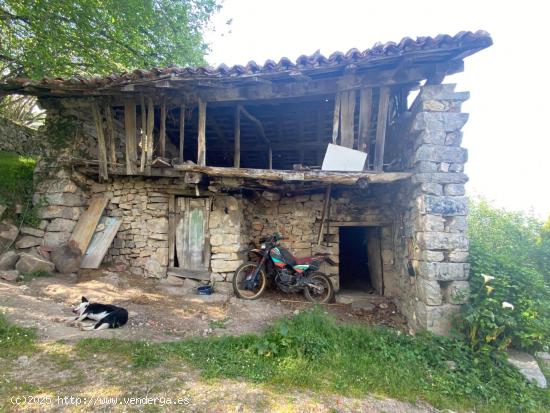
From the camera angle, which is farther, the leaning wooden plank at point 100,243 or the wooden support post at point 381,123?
the leaning wooden plank at point 100,243

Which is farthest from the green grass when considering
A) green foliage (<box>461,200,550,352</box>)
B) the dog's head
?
the dog's head

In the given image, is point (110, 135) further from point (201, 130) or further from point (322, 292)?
point (322, 292)

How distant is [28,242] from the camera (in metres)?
4.84

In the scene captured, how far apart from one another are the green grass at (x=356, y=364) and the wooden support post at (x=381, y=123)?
246 centimetres

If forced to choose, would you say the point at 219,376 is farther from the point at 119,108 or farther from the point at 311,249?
the point at 119,108

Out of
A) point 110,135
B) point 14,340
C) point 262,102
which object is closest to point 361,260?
point 262,102

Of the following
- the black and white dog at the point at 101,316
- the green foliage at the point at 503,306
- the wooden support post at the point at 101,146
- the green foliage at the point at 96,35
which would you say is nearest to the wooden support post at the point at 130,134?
the wooden support post at the point at 101,146

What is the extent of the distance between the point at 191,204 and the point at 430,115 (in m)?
4.49

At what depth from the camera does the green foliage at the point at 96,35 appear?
6.16 m

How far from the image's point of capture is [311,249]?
5.77 metres

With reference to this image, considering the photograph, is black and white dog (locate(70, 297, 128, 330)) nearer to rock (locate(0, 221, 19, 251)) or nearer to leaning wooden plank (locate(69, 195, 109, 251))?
leaning wooden plank (locate(69, 195, 109, 251))

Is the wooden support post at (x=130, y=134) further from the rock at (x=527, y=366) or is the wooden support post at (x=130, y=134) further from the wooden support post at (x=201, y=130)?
the rock at (x=527, y=366)

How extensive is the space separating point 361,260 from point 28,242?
7.59m

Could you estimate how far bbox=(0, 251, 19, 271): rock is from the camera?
4.37m
